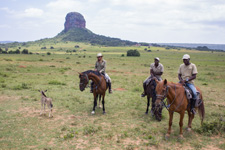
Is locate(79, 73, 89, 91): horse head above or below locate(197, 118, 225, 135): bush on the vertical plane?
above

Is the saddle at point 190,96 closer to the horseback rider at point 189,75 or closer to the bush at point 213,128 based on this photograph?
the horseback rider at point 189,75

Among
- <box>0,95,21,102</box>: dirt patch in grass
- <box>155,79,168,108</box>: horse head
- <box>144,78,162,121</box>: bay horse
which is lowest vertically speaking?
<box>0,95,21,102</box>: dirt patch in grass

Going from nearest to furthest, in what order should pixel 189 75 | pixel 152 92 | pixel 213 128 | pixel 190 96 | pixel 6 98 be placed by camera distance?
pixel 190 96
pixel 189 75
pixel 213 128
pixel 152 92
pixel 6 98

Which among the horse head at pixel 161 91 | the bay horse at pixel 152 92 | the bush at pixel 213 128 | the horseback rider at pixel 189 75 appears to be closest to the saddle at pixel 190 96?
the horseback rider at pixel 189 75

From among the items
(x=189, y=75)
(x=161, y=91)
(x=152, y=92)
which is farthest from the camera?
(x=152, y=92)

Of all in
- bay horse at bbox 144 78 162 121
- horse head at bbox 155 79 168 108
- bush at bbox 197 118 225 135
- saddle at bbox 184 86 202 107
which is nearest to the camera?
horse head at bbox 155 79 168 108

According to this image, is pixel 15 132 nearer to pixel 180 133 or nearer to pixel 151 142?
pixel 151 142

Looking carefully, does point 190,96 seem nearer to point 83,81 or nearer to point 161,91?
point 161,91

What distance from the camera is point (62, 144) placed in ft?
20.6

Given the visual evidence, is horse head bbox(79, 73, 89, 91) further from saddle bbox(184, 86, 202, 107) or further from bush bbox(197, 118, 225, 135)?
bush bbox(197, 118, 225, 135)

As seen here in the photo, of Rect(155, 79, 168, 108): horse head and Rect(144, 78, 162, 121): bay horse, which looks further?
Rect(144, 78, 162, 121): bay horse

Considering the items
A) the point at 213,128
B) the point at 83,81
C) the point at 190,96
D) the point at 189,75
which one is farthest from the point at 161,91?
the point at 83,81

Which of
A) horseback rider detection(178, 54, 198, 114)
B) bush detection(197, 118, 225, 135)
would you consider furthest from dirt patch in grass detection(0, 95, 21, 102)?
bush detection(197, 118, 225, 135)

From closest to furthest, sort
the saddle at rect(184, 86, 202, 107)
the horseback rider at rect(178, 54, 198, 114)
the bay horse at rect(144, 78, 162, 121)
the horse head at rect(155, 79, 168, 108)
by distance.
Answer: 1. the horse head at rect(155, 79, 168, 108)
2. the saddle at rect(184, 86, 202, 107)
3. the horseback rider at rect(178, 54, 198, 114)
4. the bay horse at rect(144, 78, 162, 121)
